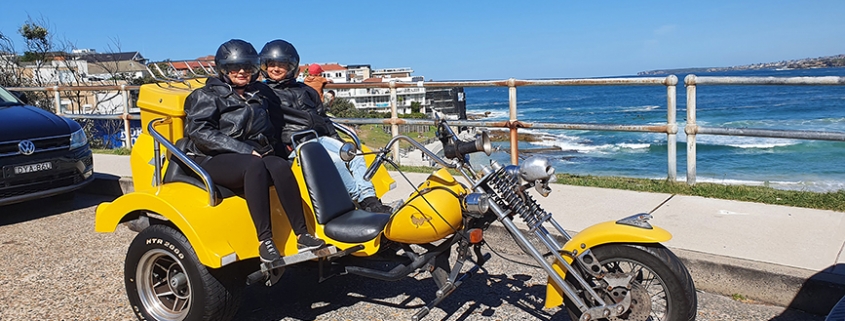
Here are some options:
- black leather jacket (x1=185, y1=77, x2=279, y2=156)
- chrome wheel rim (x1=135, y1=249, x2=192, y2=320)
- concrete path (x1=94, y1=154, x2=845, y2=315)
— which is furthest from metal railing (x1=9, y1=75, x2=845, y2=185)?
chrome wheel rim (x1=135, y1=249, x2=192, y2=320)

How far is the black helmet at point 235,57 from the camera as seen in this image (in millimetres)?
4109

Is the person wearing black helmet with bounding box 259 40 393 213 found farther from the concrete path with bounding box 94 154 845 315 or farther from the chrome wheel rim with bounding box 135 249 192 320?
the concrete path with bounding box 94 154 845 315

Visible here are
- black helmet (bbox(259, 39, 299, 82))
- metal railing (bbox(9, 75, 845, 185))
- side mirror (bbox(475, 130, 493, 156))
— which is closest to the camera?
side mirror (bbox(475, 130, 493, 156))

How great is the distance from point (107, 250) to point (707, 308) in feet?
15.4

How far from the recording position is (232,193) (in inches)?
154

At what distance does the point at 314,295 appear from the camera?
4.56 meters

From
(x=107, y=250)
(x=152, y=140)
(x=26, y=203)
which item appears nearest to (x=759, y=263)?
(x=152, y=140)

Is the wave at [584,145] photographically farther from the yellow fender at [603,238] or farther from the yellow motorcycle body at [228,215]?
the yellow fender at [603,238]

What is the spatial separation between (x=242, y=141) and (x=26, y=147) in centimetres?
392

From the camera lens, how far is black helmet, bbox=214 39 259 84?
411 centimetres

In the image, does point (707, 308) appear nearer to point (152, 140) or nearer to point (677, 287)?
point (677, 287)

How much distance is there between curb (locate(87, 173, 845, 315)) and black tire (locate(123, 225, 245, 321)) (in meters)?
2.89

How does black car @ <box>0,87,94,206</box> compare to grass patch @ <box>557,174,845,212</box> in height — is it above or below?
above

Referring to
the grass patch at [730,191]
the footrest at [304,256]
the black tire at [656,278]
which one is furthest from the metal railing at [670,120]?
the black tire at [656,278]
